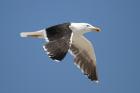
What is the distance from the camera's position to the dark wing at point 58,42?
44.1 ft

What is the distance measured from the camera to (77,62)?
16859 millimetres

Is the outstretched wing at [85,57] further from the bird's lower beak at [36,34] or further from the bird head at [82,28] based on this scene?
the bird's lower beak at [36,34]

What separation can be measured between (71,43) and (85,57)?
1.81 m

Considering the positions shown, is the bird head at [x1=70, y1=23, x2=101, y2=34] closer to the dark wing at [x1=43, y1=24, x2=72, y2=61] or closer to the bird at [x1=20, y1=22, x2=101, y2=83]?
the bird at [x1=20, y1=22, x2=101, y2=83]

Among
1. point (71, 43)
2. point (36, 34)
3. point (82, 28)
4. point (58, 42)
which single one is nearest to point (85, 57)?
point (82, 28)

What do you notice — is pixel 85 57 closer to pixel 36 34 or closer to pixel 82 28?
pixel 82 28

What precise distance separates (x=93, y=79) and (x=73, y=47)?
0.90m

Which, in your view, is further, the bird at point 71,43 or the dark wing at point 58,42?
the bird at point 71,43

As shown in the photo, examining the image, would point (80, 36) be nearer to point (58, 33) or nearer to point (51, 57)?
point (58, 33)

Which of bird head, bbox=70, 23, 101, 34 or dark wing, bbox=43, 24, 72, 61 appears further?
bird head, bbox=70, 23, 101, 34

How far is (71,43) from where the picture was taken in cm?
1520

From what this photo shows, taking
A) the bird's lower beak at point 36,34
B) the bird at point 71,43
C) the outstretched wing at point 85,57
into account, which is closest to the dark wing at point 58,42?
the bird at point 71,43

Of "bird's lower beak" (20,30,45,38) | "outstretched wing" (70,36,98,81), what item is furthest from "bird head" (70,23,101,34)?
"bird's lower beak" (20,30,45,38)

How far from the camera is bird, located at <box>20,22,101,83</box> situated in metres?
13.7
